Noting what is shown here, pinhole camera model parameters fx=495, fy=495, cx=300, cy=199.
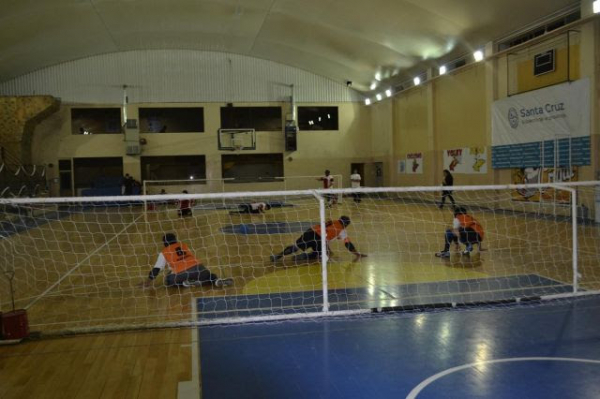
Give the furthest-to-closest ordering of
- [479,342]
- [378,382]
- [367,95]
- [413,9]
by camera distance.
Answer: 1. [367,95]
2. [413,9]
3. [479,342]
4. [378,382]

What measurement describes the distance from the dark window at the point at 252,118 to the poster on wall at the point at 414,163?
857 centimetres

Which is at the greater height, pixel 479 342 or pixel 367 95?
pixel 367 95

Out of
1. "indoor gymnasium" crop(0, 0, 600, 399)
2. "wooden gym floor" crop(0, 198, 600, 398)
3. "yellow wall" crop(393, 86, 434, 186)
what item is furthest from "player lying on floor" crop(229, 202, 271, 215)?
"yellow wall" crop(393, 86, 434, 186)

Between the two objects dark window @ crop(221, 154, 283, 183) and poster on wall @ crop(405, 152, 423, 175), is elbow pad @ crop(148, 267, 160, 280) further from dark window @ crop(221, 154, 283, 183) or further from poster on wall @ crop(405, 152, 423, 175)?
dark window @ crop(221, 154, 283, 183)

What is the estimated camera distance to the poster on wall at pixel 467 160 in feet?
66.3

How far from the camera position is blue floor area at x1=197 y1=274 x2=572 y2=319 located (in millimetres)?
6488

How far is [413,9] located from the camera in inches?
717

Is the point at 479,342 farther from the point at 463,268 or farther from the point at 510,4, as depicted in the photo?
the point at 510,4

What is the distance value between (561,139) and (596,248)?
6756 mm

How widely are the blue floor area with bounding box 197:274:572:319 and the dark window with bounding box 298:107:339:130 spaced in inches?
961

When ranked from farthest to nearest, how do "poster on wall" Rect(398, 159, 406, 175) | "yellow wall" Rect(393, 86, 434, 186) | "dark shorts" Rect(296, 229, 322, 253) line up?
"poster on wall" Rect(398, 159, 406, 175)
"yellow wall" Rect(393, 86, 434, 186)
"dark shorts" Rect(296, 229, 322, 253)

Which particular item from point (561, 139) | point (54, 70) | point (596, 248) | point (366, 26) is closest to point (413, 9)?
point (366, 26)

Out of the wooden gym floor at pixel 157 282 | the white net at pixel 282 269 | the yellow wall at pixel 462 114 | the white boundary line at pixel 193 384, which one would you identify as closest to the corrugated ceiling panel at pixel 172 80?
the yellow wall at pixel 462 114

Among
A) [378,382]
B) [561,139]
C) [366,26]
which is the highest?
[366,26]
